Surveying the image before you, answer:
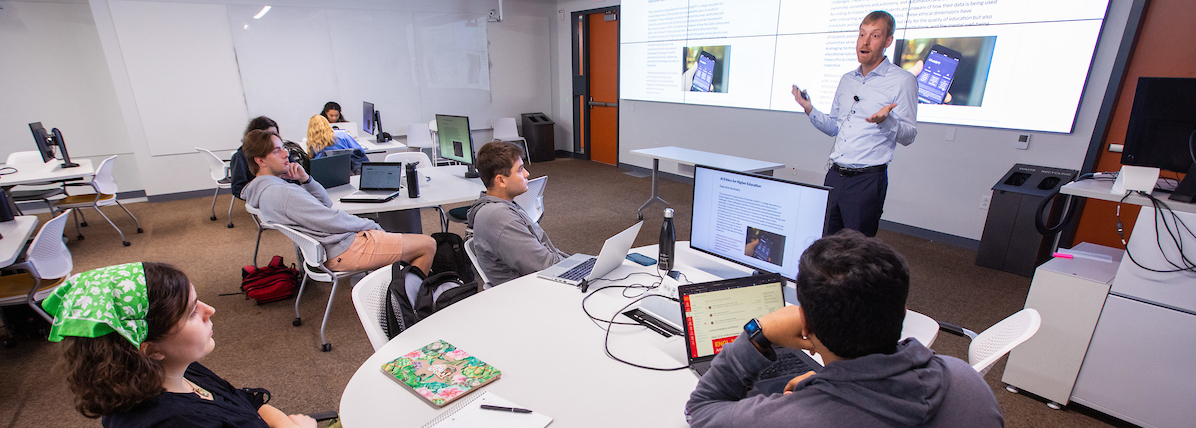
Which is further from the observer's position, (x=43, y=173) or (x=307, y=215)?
(x=43, y=173)

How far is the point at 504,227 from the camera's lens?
198 cm

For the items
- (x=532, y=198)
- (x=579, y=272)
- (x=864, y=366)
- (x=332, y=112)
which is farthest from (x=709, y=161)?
(x=332, y=112)

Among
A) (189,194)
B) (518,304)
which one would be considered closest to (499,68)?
(189,194)

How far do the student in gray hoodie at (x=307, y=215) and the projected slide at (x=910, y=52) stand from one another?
4036 millimetres

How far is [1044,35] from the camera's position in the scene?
3500 millimetres

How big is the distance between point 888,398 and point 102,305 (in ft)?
4.39

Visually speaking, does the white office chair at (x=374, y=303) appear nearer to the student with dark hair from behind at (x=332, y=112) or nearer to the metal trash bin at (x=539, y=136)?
the student with dark hair from behind at (x=332, y=112)

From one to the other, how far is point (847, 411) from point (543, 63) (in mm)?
8050

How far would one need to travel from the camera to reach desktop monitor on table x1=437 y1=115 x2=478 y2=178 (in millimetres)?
3893

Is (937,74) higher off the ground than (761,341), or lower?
higher

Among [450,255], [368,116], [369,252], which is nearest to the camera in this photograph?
[450,255]

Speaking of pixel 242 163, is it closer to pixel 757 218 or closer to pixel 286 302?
pixel 286 302

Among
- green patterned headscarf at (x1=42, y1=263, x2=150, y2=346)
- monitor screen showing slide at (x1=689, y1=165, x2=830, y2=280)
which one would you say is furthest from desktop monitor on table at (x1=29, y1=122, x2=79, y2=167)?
monitor screen showing slide at (x1=689, y1=165, x2=830, y2=280)

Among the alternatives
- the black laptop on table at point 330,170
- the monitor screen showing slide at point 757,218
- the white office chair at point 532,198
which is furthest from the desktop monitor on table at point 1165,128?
the black laptop on table at point 330,170
